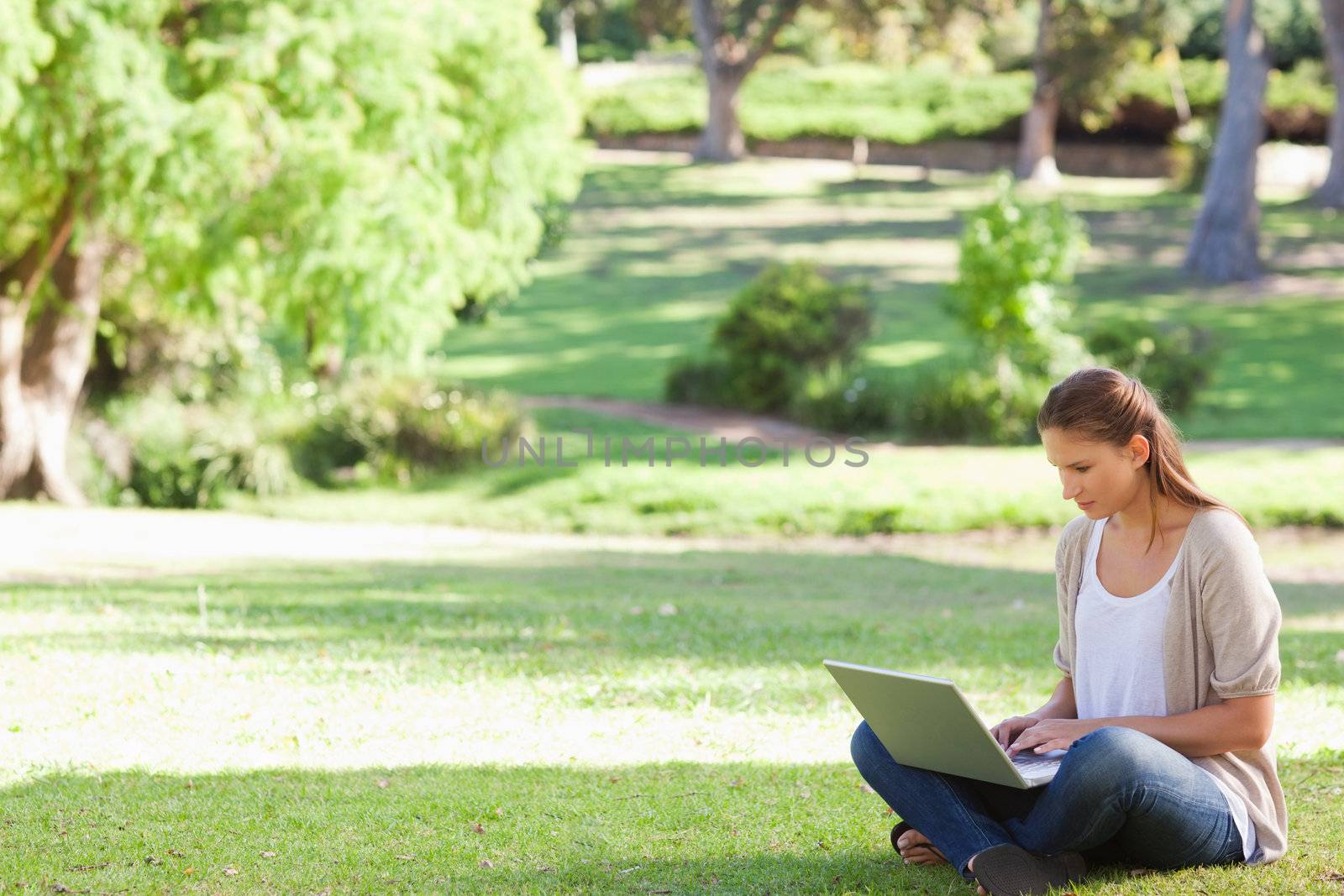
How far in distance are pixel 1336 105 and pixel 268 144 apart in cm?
2961

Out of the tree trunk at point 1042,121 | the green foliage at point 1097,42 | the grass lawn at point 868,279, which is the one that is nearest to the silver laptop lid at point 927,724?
the grass lawn at point 868,279

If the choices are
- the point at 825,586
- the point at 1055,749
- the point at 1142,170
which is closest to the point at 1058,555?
the point at 1055,749

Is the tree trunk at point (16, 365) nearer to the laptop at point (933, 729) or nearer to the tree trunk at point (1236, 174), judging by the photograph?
the laptop at point (933, 729)

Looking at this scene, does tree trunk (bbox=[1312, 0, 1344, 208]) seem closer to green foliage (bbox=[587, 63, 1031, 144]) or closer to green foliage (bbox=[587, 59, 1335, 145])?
green foliage (bbox=[587, 59, 1335, 145])

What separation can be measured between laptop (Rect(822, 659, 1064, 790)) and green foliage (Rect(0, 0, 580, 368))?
10507mm

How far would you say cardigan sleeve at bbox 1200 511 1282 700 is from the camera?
3281 millimetres

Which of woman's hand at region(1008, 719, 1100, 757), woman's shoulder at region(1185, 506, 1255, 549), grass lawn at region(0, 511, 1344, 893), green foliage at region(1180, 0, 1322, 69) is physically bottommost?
grass lawn at region(0, 511, 1344, 893)

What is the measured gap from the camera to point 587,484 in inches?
623

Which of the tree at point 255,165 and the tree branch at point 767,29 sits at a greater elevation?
the tree branch at point 767,29

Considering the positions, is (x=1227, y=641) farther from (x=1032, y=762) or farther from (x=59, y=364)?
(x=59, y=364)

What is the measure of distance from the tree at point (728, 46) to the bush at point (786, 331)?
2200 centimetres

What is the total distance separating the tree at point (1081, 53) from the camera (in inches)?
1442

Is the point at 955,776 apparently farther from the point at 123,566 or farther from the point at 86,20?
the point at 86,20

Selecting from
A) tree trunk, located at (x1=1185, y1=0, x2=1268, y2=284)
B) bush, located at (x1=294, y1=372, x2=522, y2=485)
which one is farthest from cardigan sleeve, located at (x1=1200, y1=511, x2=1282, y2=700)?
tree trunk, located at (x1=1185, y1=0, x2=1268, y2=284)
